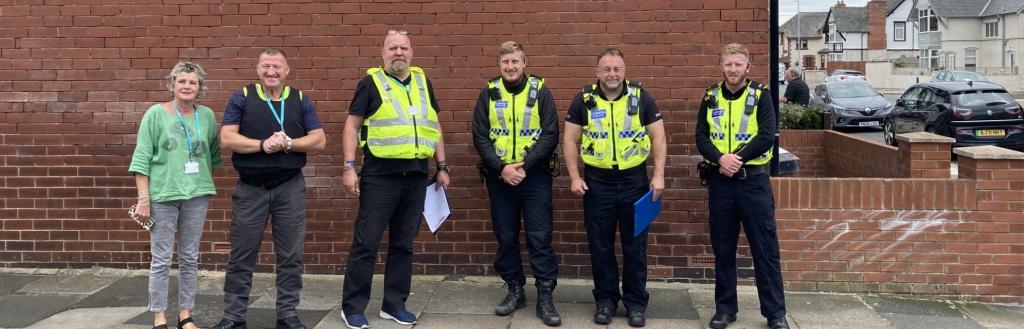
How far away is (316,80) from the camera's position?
6.41m

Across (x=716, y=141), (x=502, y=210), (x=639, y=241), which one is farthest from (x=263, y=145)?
(x=716, y=141)

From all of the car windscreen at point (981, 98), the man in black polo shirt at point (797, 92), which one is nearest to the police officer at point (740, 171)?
the man in black polo shirt at point (797, 92)

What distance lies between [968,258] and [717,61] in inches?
90.4

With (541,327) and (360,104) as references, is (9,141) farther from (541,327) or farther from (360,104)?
(541,327)

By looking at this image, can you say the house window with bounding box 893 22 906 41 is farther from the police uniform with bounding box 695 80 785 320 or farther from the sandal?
the sandal

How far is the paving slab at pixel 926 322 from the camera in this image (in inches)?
215

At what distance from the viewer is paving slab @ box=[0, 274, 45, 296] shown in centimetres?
616

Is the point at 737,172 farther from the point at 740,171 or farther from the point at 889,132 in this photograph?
the point at 889,132

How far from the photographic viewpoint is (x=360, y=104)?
5.14 metres

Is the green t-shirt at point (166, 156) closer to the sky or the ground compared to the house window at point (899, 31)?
closer to the ground

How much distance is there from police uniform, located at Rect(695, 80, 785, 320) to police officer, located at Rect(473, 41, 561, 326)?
1.01m

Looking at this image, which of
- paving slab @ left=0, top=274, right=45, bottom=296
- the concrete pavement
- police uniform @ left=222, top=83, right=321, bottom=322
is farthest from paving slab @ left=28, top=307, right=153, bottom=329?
paving slab @ left=0, top=274, right=45, bottom=296

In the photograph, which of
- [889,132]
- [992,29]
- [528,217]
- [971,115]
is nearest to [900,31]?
[992,29]

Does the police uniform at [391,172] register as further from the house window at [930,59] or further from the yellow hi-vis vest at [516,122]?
the house window at [930,59]
